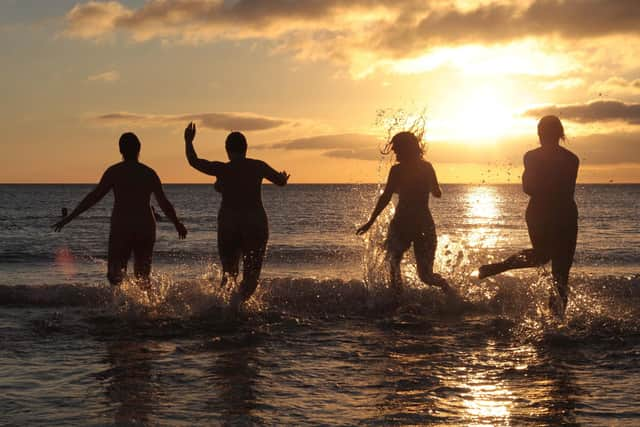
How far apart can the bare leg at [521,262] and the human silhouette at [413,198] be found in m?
0.71

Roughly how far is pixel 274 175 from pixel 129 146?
1.69 meters

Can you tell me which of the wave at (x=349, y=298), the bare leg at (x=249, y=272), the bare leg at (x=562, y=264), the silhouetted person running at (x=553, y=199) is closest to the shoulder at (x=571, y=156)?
the silhouetted person running at (x=553, y=199)

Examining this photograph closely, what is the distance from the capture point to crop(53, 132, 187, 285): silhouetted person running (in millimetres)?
8016

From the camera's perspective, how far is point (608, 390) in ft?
17.1

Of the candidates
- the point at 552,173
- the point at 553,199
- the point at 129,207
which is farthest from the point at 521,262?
the point at 129,207

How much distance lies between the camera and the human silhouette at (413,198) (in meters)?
8.81

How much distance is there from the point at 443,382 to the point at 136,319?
4326 mm

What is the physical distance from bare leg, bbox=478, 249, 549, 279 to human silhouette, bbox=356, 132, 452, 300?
0.71 meters

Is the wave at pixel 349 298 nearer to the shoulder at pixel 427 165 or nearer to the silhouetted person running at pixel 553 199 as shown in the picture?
the silhouetted person running at pixel 553 199

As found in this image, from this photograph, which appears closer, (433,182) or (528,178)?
(528,178)

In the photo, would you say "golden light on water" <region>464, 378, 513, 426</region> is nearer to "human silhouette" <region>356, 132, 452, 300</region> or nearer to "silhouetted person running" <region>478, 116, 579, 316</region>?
"silhouetted person running" <region>478, 116, 579, 316</region>

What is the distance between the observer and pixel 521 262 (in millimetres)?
8117

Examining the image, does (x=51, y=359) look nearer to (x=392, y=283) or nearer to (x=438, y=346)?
(x=438, y=346)

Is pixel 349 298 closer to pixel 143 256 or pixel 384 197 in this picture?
pixel 384 197
